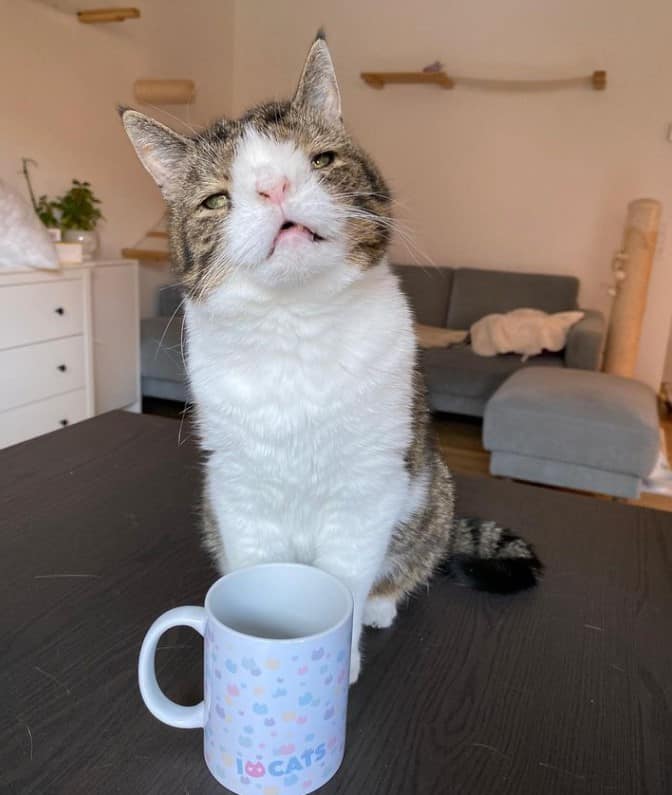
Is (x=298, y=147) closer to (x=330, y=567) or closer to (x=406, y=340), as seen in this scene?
(x=406, y=340)

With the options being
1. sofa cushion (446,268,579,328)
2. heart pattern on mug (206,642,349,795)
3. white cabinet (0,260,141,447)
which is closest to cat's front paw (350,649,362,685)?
heart pattern on mug (206,642,349,795)

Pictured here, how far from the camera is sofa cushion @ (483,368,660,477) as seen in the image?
7.40 feet

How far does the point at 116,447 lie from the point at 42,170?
96.3 inches

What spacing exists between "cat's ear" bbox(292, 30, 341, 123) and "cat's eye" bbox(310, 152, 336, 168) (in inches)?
3.2

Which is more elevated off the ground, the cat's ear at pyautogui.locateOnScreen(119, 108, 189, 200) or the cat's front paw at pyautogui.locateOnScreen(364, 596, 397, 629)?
the cat's ear at pyautogui.locateOnScreen(119, 108, 189, 200)

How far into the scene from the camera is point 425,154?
4.27m

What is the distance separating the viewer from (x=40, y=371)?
8.13ft

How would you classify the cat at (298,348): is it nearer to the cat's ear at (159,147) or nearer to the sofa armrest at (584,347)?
the cat's ear at (159,147)

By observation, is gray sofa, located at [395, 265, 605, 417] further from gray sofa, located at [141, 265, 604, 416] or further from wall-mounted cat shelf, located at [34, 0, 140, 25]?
wall-mounted cat shelf, located at [34, 0, 140, 25]

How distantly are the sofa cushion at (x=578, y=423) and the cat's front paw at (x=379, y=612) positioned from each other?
182 cm

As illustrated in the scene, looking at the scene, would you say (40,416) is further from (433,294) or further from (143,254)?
(433,294)

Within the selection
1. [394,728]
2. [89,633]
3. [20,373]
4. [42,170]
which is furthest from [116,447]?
[42,170]

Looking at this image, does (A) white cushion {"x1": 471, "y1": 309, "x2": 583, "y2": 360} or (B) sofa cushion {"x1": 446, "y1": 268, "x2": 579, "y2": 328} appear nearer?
(A) white cushion {"x1": 471, "y1": 309, "x2": 583, "y2": 360}

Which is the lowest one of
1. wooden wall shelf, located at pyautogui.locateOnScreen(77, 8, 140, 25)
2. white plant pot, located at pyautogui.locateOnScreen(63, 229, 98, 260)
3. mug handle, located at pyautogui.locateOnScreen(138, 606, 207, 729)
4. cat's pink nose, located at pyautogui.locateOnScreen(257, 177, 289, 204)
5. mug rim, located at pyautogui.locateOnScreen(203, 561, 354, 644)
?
mug handle, located at pyautogui.locateOnScreen(138, 606, 207, 729)
